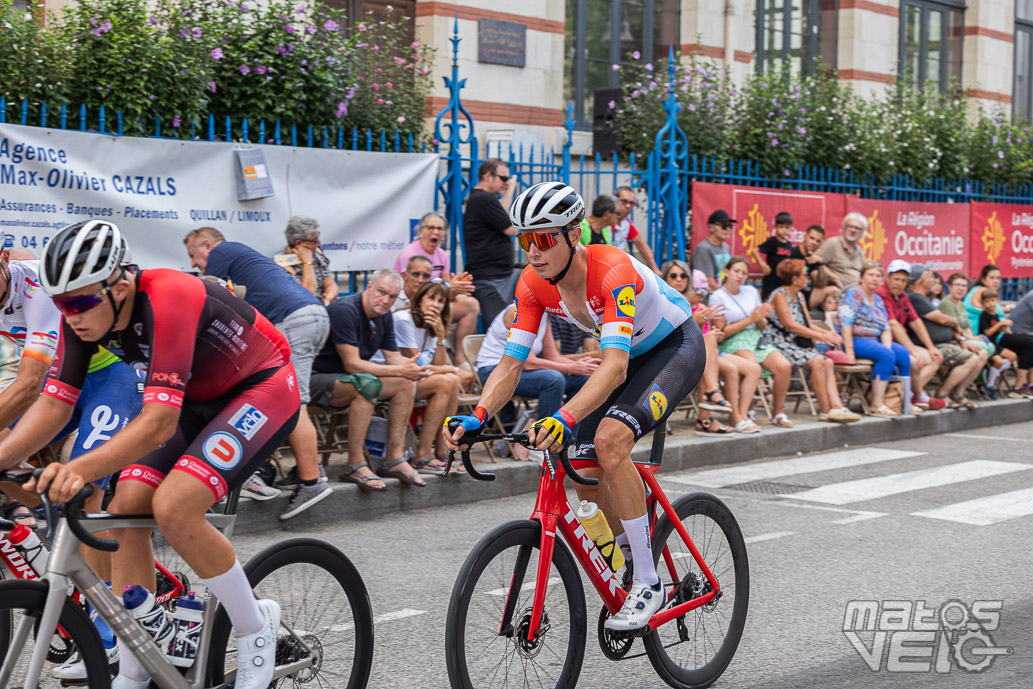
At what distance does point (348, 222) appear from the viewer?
10633 millimetres

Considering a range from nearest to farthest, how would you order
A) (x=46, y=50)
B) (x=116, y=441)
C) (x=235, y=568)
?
(x=116, y=441) < (x=235, y=568) < (x=46, y=50)

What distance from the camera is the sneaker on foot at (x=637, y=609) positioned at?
15.0ft

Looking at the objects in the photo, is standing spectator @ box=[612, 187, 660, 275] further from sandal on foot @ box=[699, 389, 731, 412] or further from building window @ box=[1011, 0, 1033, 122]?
building window @ box=[1011, 0, 1033, 122]

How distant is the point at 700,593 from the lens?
16.4 feet

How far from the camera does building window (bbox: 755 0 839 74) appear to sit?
19.5 metres

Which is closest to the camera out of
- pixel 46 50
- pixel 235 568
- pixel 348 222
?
pixel 235 568

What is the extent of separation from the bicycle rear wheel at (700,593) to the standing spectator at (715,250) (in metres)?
7.77

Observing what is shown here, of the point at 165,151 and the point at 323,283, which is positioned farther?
the point at 323,283

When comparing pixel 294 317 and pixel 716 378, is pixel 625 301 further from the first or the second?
pixel 716 378

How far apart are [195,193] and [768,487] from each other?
16.5 feet

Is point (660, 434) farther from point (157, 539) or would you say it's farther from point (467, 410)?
point (467, 410)

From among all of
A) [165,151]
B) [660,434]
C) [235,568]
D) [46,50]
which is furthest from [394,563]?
[46,50]

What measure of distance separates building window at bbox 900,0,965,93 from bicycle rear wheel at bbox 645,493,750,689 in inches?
716

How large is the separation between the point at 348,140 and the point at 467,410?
2919 millimetres
